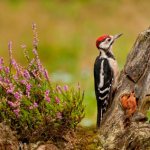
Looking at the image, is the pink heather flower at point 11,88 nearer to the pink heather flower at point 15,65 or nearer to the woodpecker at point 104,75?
the pink heather flower at point 15,65

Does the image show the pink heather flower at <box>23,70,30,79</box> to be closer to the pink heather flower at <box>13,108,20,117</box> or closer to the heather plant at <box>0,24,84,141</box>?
the heather plant at <box>0,24,84,141</box>

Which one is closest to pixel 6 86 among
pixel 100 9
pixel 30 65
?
pixel 30 65

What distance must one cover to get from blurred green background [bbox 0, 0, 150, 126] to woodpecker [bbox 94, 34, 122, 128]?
26.1 ft

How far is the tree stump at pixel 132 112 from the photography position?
813cm

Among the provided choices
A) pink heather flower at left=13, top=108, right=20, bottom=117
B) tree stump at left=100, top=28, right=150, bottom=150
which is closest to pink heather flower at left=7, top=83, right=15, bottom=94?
pink heather flower at left=13, top=108, right=20, bottom=117

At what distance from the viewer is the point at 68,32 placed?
960 inches

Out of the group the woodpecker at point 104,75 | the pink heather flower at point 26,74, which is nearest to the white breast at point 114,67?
the woodpecker at point 104,75

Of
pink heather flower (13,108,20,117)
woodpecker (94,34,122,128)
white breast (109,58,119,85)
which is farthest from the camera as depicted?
white breast (109,58,119,85)

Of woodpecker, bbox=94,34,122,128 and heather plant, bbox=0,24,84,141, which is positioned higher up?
woodpecker, bbox=94,34,122,128

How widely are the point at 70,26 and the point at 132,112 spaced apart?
55.8 feet

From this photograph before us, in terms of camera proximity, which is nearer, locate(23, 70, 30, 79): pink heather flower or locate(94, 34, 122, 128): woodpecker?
locate(23, 70, 30, 79): pink heather flower

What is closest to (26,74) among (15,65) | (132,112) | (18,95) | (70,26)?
(15,65)

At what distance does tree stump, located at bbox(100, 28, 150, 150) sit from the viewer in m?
8.13

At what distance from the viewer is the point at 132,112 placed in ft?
27.5
